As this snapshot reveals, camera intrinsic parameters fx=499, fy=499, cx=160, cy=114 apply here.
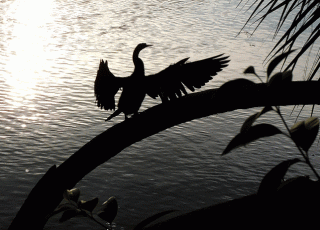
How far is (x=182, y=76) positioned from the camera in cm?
313

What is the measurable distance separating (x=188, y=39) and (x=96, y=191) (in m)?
Result: 8.42

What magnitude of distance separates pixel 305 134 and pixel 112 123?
7132mm

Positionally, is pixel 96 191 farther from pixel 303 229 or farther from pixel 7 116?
pixel 303 229

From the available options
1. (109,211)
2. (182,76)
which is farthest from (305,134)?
(182,76)

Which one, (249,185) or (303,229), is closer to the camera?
(303,229)

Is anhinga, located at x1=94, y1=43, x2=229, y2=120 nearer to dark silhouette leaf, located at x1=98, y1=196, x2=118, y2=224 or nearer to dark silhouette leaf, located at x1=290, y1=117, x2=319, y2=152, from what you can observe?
dark silhouette leaf, located at x1=98, y1=196, x2=118, y2=224

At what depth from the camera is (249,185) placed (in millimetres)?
6562

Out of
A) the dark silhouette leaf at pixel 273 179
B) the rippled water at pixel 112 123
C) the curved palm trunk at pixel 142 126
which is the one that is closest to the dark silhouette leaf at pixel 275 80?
the dark silhouette leaf at pixel 273 179

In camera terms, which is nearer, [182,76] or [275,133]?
[275,133]

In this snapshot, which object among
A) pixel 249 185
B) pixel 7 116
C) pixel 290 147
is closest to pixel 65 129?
pixel 7 116

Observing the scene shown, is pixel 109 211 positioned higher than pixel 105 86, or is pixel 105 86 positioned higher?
pixel 105 86

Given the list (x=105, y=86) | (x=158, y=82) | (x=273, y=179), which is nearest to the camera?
(x=273, y=179)

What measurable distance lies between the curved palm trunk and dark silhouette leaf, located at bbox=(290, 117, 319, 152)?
2.80ft

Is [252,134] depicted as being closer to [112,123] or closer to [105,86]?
[105,86]
